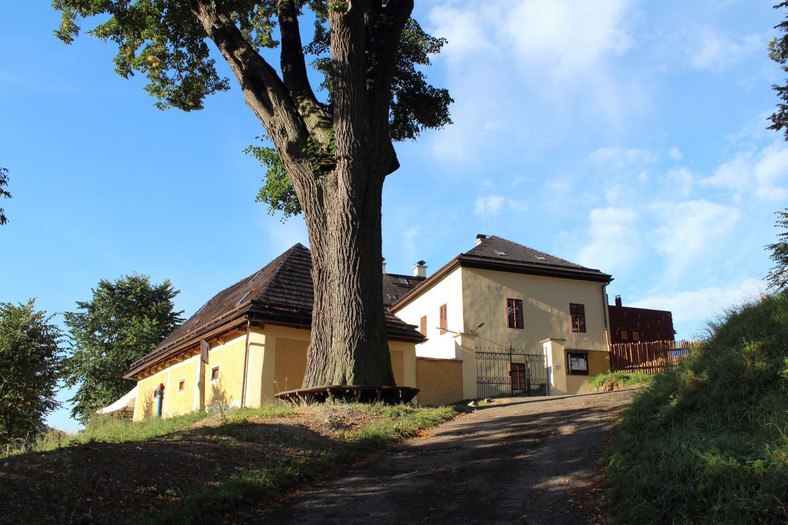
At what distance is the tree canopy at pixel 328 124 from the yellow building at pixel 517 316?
1076 cm

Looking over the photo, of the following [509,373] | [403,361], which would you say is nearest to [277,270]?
[403,361]

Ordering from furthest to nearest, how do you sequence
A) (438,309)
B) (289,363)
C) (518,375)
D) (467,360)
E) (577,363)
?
(438,309) → (518,375) → (577,363) → (467,360) → (289,363)

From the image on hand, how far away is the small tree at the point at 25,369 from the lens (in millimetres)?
26297

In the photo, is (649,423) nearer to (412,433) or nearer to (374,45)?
(412,433)

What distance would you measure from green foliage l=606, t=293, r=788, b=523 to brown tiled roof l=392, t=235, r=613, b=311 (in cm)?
1752

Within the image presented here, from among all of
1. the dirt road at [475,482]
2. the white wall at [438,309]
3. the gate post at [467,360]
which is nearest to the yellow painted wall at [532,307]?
the white wall at [438,309]

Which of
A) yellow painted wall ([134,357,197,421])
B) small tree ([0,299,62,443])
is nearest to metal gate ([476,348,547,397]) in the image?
yellow painted wall ([134,357,197,421])

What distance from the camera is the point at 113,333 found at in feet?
128

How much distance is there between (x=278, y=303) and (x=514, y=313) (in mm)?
11708

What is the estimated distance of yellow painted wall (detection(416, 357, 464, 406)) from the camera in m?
21.1

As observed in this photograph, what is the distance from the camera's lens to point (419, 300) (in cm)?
3119

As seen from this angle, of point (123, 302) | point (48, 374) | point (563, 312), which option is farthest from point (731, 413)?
point (123, 302)

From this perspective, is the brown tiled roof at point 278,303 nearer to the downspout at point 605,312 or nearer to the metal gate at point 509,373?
the metal gate at point 509,373

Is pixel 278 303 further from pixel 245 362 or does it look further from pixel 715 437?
pixel 715 437
